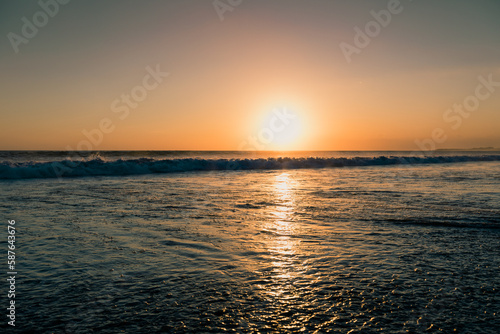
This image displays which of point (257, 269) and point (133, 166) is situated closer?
point (257, 269)

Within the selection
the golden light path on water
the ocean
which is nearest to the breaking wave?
the ocean

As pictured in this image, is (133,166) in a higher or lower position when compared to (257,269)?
higher

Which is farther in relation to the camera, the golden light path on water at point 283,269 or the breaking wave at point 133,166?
the breaking wave at point 133,166

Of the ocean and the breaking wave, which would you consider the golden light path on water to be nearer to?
the ocean

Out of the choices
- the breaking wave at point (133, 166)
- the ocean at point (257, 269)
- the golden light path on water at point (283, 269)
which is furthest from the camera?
the breaking wave at point (133, 166)

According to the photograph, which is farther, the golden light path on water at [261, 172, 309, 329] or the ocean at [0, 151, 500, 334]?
the golden light path on water at [261, 172, 309, 329]

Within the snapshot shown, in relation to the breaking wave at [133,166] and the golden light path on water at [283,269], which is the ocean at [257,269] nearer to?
the golden light path on water at [283,269]

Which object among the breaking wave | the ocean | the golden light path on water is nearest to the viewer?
the ocean

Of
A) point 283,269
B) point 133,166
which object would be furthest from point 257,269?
point 133,166

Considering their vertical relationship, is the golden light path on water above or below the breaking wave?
below

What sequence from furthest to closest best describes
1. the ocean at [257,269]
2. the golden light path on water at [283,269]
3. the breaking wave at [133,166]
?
the breaking wave at [133,166], the golden light path on water at [283,269], the ocean at [257,269]

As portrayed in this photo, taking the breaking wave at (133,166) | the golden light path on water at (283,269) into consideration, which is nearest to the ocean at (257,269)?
the golden light path on water at (283,269)

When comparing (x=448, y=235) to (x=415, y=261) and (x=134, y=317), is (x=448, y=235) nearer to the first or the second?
(x=415, y=261)

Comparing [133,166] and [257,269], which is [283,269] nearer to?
[257,269]
